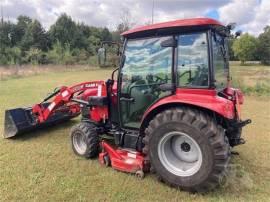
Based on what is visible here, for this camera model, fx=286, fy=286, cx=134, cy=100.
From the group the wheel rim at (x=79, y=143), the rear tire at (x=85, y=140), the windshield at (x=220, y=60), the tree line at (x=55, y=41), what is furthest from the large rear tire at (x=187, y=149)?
the tree line at (x=55, y=41)

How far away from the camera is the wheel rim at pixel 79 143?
493 centimetres

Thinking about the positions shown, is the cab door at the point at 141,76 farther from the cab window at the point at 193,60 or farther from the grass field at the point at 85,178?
the grass field at the point at 85,178

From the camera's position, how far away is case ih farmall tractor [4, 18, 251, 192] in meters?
3.48

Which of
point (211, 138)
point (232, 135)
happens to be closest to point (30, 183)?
point (211, 138)

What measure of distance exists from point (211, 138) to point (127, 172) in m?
1.51

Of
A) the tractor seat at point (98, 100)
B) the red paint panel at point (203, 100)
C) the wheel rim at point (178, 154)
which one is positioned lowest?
the wheel rim at point (178, 154)

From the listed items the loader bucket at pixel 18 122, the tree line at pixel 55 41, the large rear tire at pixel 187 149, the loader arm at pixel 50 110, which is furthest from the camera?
the tree line at pixel 55 41

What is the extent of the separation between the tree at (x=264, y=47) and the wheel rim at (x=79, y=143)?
4475 cm

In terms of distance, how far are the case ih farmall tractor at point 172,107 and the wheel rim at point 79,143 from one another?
0.05 meters

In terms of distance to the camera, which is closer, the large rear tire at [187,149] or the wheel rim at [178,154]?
the large rear tire at [187,149]

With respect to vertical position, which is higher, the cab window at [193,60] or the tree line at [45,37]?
the tree line at [45,37]

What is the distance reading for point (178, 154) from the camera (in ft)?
12.9

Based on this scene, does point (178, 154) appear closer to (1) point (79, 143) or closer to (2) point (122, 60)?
(2) point (122, 60)

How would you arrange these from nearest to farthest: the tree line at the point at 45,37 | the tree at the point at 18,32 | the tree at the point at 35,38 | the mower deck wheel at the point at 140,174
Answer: the mower deck wheel at the point at 140,174 < the tree line at the point at 45,37 < the tree at the point at 35,38 < the tree at the point at 18,32
